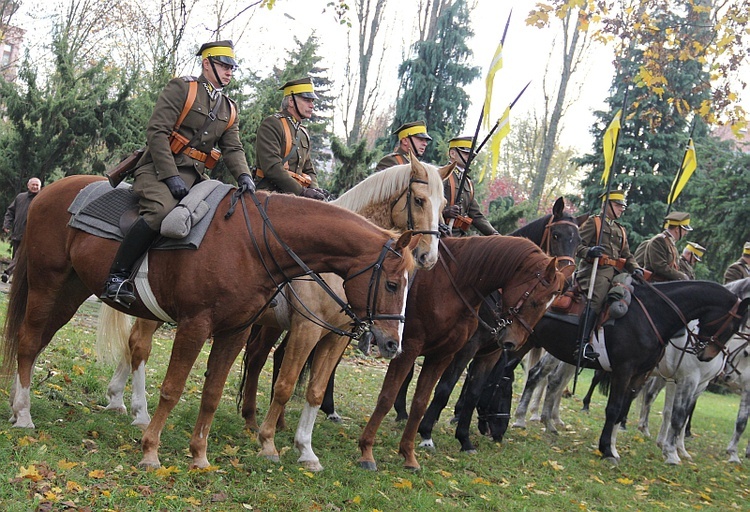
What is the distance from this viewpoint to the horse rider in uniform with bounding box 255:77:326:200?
23.5 ft

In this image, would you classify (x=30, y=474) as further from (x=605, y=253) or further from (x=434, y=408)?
(x=605, y=253)

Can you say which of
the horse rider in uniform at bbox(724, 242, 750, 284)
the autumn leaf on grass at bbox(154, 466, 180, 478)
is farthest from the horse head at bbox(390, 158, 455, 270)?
the horse rider in uniform at bbox(724, 242, 750, 284)

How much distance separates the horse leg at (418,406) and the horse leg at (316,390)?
1.01m

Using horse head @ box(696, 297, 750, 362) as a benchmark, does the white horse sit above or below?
below

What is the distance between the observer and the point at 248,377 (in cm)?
793

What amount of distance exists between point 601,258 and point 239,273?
639cm

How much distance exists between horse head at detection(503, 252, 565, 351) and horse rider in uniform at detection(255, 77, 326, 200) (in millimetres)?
2225

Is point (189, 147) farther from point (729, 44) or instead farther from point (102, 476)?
point (729, 44)

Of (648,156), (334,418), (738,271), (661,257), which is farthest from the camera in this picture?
(648,156)

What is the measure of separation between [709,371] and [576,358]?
87.1 inches

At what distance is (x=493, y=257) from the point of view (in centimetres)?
780

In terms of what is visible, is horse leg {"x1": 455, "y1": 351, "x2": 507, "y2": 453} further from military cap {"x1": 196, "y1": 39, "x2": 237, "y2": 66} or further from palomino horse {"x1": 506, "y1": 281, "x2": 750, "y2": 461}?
military cap {"x1": 196, "y1": 39, "x2": 237, "y2": 66}

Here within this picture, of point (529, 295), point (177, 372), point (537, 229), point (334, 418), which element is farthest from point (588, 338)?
point (177, 372)

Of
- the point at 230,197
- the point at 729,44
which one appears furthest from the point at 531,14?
the point at 230,197
